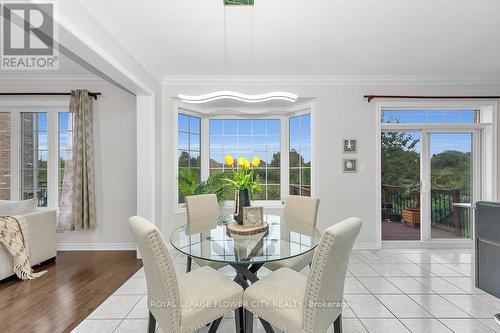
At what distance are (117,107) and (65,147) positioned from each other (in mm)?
988

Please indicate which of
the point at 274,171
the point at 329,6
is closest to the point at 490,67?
the point at 329,6

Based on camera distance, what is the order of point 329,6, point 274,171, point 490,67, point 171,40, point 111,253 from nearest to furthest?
point 329,6, point 171,40, point 490,67, point 111,253, point 274,171

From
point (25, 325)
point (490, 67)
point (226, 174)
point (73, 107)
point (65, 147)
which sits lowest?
point (25, 325)

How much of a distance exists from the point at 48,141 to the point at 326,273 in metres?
4.30

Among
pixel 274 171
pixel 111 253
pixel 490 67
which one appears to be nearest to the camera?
pixel 490 67

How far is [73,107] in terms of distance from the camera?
3.53m

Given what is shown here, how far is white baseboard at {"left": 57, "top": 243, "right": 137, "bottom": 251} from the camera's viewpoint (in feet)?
12.2

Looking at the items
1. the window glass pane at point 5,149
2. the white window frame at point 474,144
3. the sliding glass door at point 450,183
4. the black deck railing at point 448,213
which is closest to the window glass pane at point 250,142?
the white window frame at point 474,144

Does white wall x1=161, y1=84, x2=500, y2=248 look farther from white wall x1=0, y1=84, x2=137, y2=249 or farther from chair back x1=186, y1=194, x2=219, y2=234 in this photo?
chair back x1=186, y1=194, x2=219, y2=234

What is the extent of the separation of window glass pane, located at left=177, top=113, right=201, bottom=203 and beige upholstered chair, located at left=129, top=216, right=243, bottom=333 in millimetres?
2366

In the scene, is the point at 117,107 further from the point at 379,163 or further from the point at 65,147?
the point at 379,163

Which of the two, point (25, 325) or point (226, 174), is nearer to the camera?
point (25, 325)

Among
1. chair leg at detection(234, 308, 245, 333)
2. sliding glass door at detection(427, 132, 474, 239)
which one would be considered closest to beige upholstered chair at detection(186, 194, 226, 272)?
chair leg at detection(234, 308, 245, 333)

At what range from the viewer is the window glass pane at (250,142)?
4203 millimetres
